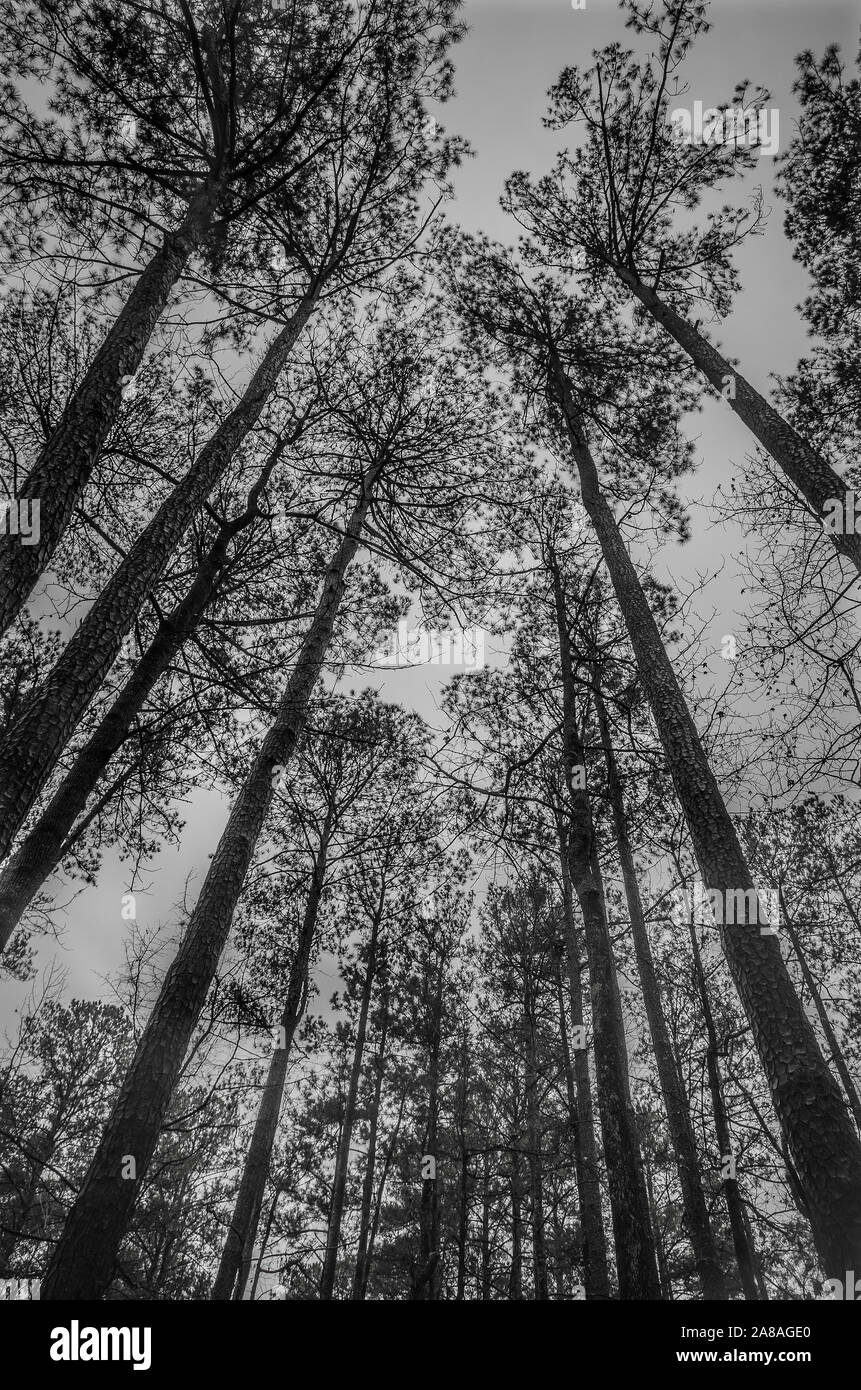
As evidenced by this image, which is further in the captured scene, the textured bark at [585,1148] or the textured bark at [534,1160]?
the textured bark at [534,1160]

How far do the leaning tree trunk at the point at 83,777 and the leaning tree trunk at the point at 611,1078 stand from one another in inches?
154

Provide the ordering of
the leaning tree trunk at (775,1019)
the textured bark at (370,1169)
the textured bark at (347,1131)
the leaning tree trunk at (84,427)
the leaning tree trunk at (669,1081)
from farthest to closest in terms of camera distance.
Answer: the textured bark at (370,1169)
the textured bark at (347,1131)
the leaning tree trunk at (669,1081)
the leaning tree trunk at (84,427)
the leaning tree trunk at (775,1019)

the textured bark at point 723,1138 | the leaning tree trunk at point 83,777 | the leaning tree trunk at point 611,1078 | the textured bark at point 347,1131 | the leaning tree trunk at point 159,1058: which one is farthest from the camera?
the textured bark at point 347,1131

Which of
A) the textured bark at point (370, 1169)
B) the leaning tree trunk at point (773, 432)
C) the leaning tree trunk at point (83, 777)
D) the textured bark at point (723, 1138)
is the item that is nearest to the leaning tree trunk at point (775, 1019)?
the leaning tree trunk at point (773, 432)

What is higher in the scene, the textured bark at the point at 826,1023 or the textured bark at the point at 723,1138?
the textured bark at the point at 826,1023

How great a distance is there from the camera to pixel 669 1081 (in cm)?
795

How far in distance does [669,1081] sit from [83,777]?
313 inches

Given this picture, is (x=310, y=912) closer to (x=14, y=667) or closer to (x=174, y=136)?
(x=14, y=667)

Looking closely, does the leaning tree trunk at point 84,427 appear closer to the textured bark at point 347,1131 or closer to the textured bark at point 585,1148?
the textured bark at point 585,1148

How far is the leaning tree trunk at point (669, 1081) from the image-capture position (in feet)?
22.2

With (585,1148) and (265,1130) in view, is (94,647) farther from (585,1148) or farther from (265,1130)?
(585,1148)

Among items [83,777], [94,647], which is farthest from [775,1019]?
[94,647]

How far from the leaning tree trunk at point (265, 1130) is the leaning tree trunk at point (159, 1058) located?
4339 mm

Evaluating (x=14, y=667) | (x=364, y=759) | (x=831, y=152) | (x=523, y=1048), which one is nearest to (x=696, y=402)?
(x=831, y=152)
